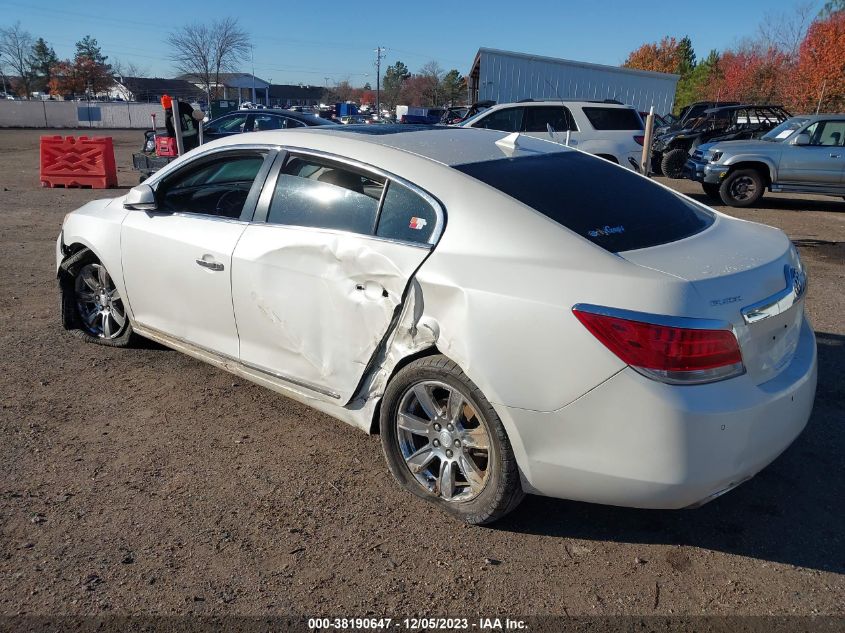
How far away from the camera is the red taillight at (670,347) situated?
2.31m

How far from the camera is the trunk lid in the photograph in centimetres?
241

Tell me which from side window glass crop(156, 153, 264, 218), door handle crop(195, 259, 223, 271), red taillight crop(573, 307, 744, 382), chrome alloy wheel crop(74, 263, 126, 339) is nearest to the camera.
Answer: red taillight crop(573, 307, 744, 382)

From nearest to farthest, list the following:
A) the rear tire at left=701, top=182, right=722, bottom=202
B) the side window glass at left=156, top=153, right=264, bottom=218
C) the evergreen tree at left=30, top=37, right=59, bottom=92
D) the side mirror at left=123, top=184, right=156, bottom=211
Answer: the side window glass at left=156, top=153, right=264, bottom=218, the side mirror at left=123, top=184, right=156, bottom=211, the rear tire at left=701, top=182, right=722, bottom=202, the evergreen tree at left=30, top=37, right=59, bottom=92

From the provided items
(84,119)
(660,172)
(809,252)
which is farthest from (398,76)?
(809,252)

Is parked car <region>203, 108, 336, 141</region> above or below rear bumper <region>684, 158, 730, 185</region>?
above

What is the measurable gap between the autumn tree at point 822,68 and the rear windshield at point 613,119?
23144 millimetres

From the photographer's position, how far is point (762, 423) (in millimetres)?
2471

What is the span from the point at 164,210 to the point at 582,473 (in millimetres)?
3011

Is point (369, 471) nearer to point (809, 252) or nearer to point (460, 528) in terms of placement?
point (460, 528)

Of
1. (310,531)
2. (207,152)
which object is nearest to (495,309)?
(310,531)

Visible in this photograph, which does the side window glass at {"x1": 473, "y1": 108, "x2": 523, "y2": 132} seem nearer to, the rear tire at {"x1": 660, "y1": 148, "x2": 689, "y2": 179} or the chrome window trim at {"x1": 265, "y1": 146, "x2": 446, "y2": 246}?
the rear tire at {"x1": 660, "y1": 148, "x2": 689, "y2": 179}

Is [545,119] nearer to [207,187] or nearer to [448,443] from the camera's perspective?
[207,187]

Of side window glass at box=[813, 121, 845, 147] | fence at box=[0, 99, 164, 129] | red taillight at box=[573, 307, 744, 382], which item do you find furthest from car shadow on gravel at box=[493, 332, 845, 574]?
fence at box=[0, 99, 164, 129]

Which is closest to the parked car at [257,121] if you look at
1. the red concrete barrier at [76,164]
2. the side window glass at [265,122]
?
the side window glass at [265,122]
